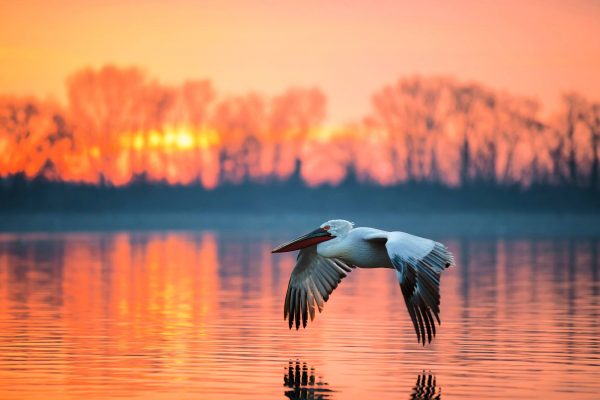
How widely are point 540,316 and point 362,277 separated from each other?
10799 mm

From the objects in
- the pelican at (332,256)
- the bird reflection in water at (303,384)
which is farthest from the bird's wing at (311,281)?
the bird reflection in water at (303,384)

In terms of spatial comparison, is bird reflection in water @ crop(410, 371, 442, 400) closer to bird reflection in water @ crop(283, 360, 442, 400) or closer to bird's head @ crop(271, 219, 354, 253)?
bird reflection in water @ crop(283, 360, 442, 400)

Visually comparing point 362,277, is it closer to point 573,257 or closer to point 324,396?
point 573,257

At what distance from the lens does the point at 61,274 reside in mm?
27906

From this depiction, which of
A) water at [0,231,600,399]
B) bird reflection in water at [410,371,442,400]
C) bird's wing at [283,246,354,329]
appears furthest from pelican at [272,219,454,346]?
bird reflection in water at [410,371,442,400]

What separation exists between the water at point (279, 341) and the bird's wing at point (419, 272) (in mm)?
629

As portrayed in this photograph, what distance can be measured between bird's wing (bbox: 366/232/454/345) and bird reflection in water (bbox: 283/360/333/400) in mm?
952

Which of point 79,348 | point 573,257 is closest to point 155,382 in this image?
point 79,348

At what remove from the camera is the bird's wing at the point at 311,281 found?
44.8 ft

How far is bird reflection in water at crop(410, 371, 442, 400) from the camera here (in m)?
10.3

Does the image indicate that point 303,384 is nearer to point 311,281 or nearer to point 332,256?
point 332,256

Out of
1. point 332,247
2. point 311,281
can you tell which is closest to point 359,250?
point 332,247

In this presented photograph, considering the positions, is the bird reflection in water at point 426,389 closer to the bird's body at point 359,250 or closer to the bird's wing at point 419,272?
the bird's wing at point 419,272

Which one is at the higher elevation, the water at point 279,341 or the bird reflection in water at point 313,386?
the water at point 279,341
